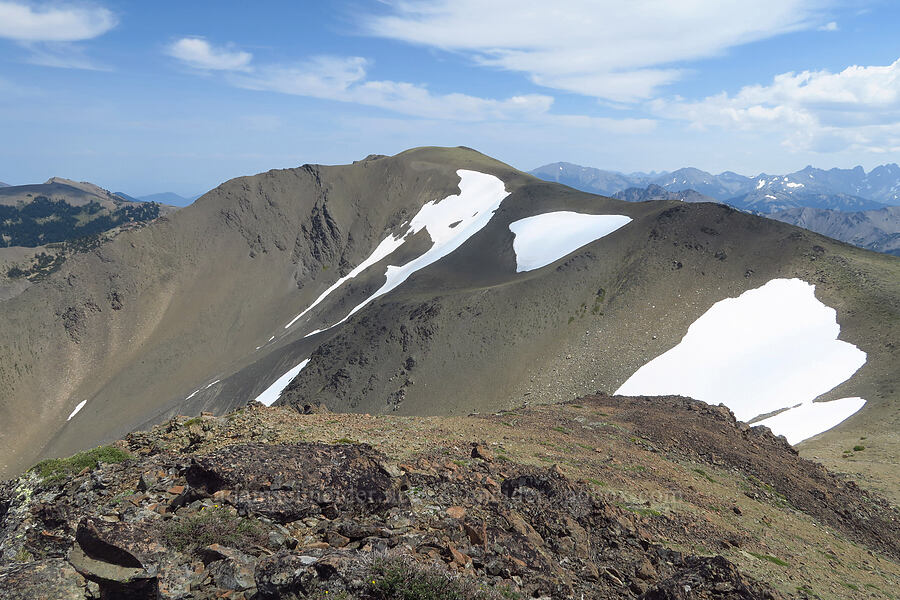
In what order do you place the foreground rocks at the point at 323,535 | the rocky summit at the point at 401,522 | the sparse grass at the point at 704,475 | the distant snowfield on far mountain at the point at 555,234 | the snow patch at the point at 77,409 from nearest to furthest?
1. the foreground rocks at the point at 323,535
2. the rocky summit at the point at 401,522
3. the sparse grass at the point at 704,475
4. the distant snowfield on far mountain at the point at 555,234
5. the snow patch at the point at 77,409

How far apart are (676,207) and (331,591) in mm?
84299

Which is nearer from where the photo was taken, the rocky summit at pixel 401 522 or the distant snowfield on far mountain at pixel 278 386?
the rocky summit at pixel 401 522

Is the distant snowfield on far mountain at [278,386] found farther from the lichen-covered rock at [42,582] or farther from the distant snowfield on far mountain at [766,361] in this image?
the lichen-covered rock at [42,582]

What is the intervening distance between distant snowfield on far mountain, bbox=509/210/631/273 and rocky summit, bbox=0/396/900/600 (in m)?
68.9

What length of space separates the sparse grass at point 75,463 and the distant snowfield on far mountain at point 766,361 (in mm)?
43730

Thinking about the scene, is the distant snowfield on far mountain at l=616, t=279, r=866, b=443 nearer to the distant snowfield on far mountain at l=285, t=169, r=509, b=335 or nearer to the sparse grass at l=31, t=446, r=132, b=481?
the sparse grass at l=31, t=446, r=132, b=481

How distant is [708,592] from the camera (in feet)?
33.7

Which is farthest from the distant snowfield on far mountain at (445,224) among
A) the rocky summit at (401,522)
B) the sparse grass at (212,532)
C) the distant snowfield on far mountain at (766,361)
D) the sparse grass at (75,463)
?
the sparse grass at (212,532)

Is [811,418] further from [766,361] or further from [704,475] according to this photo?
[704,475]

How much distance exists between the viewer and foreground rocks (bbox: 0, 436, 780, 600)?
26.6 ft

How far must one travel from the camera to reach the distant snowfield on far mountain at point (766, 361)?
1729 inches

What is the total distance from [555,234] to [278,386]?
57.1 metres

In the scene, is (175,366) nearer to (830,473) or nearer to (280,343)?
(280,343)

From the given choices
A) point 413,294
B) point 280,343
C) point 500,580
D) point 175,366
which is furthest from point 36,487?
point 175,366
